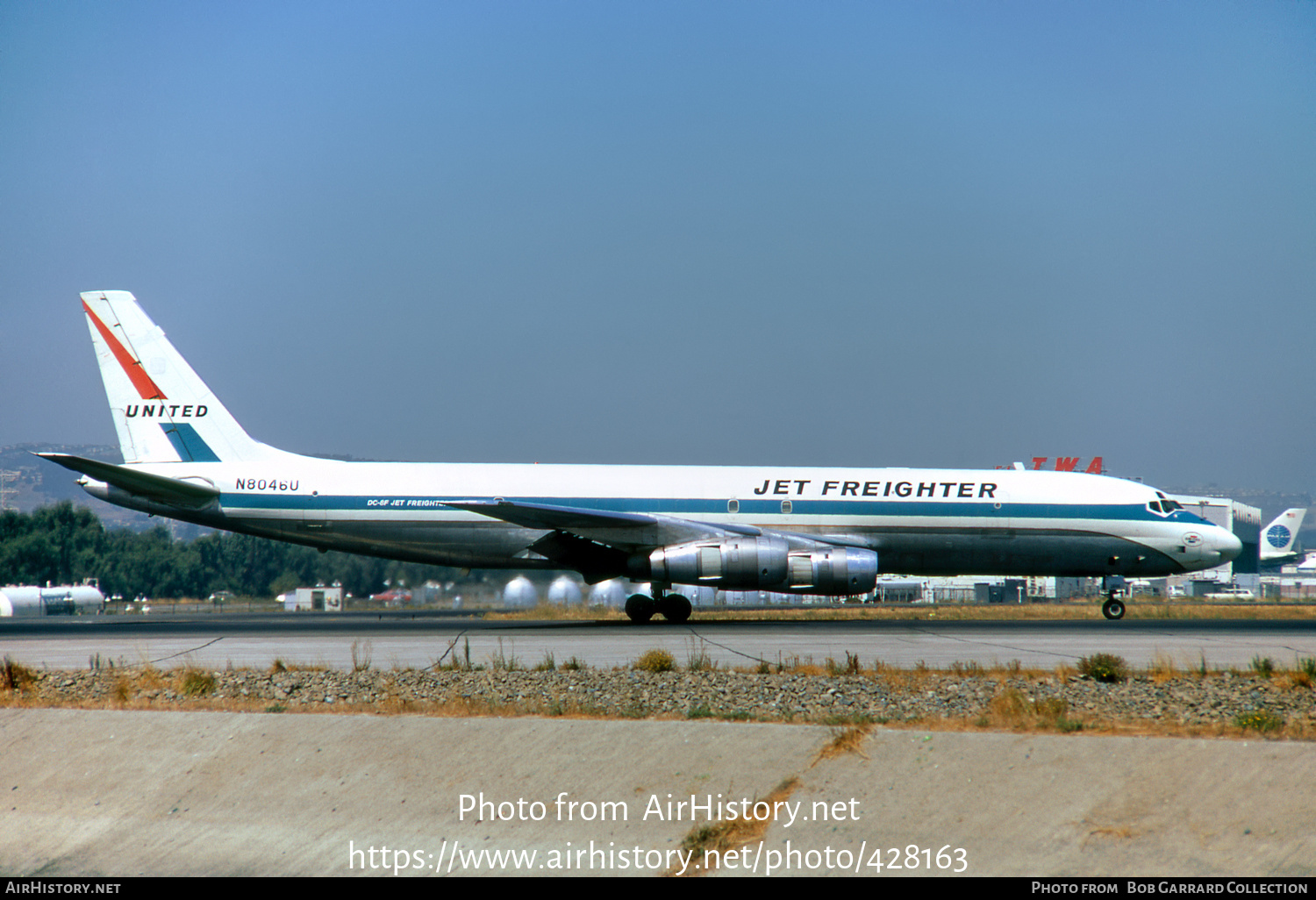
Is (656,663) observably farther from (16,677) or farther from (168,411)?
(168,411)

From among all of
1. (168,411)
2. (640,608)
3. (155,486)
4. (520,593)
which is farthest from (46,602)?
(640,608)

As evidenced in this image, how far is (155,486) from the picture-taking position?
23.5 meters

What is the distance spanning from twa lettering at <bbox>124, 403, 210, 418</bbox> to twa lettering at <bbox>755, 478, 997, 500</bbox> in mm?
13976

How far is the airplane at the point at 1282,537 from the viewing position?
7144cm

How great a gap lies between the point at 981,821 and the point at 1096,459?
60415 millimetres

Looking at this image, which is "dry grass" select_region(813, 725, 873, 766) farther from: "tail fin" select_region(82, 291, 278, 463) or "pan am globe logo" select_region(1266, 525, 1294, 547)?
"pan am globe logo" select_region(1266, 525, 1294, 547)

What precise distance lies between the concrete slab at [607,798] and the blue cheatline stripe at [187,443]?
16292 millimetres

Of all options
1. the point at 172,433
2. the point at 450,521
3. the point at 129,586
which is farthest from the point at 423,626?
the point at 129,586

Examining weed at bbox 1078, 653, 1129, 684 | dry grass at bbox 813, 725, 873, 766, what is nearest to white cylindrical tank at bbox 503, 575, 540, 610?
weed at bbox 1078, 653, 1129, 684

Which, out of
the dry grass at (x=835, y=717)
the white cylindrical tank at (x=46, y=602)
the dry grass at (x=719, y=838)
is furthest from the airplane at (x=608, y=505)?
the white cylindrical tank at (x=46, y=602)

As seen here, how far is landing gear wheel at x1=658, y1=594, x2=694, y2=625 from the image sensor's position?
23297 millimetres

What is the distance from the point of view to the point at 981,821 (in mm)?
7297

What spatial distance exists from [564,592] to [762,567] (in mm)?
16097

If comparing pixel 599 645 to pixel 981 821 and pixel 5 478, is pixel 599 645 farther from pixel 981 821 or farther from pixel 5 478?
pixel 5 478
